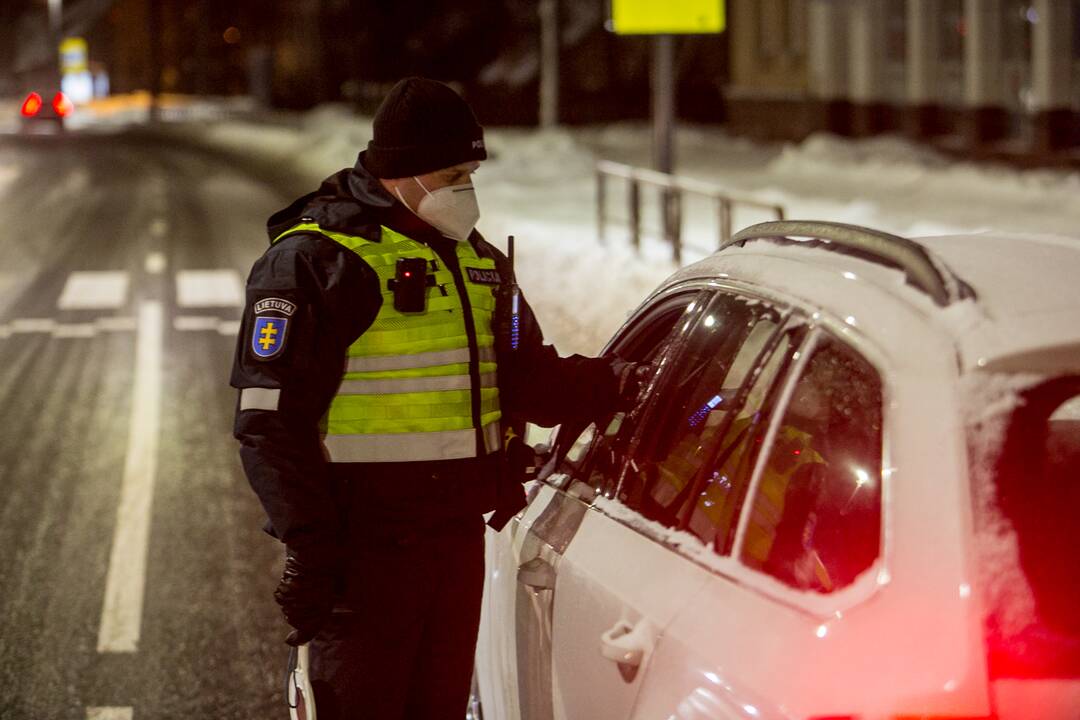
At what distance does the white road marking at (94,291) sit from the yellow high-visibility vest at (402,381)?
481 inches

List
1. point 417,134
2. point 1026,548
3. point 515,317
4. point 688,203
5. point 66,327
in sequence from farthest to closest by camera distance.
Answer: point 688,203 < point 66,327 < point 515,317 < point 417,134 < point 1026,548

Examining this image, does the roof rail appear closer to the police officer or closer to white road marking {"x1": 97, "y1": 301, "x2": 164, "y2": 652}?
the police officer

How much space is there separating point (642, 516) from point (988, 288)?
2.74 feet

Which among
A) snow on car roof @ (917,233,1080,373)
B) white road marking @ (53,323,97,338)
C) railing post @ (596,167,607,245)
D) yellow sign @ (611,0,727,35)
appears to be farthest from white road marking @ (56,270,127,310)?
snow on car roof @ (917,233,1080,373)

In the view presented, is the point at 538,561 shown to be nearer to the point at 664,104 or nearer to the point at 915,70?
the point at 664,104

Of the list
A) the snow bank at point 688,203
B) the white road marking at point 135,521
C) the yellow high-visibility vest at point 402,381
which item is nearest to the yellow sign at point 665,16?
the snow bank at point 688,203

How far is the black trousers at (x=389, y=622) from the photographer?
130 inches

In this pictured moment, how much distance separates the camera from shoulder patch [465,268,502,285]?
345cm

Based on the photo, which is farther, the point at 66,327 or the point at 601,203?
the point at 601,203

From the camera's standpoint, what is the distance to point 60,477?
26.9ft

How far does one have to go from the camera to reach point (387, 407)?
3.27m

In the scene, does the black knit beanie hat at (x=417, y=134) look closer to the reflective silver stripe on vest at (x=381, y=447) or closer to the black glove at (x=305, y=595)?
the reflective silver stripe on vest at (x=381, y=447)

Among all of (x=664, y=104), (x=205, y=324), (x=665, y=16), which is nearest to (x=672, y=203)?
(x=664, y=104)

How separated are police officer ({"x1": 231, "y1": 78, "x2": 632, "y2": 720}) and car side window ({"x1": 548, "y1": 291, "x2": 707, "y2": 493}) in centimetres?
9
